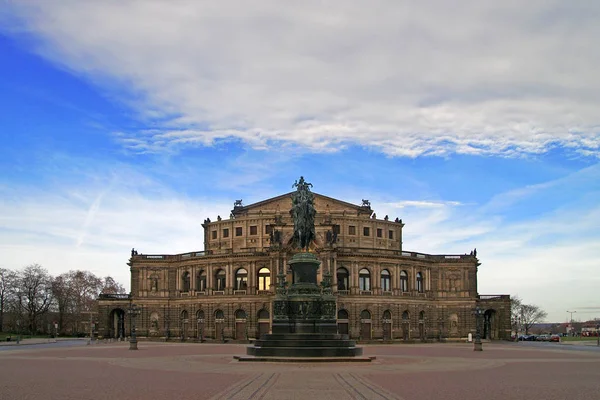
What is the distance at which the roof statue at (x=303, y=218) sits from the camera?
1962 inches

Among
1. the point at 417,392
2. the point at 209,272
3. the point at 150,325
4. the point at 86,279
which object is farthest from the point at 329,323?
the point at 86,279

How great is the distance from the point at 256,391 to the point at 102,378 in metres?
9.34

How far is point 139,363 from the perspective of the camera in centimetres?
4259

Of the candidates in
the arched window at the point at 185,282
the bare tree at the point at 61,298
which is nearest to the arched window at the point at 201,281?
the arched window at the point at 185,282

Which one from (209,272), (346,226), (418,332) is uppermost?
(346,226)

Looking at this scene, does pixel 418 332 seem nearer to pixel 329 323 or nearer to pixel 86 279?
pixel 329 323

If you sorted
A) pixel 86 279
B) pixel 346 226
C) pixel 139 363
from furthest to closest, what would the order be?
pixel 86 279 < pixel 346 226 < pixel 139 363

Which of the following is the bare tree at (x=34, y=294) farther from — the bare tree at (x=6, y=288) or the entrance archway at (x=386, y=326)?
the entrance archway at (x=386, y=326)

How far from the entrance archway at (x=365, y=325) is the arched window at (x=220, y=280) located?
2173cm

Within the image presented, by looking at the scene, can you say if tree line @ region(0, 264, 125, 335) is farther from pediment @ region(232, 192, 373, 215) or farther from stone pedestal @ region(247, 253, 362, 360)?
stone pedestal @ region(247, 253, 362, 360)

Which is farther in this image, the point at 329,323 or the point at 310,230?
the point at 310,230

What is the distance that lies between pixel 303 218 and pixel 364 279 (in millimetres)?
58189

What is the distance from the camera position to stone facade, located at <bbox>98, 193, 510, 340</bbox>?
104562 millimetres

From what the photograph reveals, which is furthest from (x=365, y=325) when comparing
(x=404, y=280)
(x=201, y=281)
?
(x=201, y=281)
